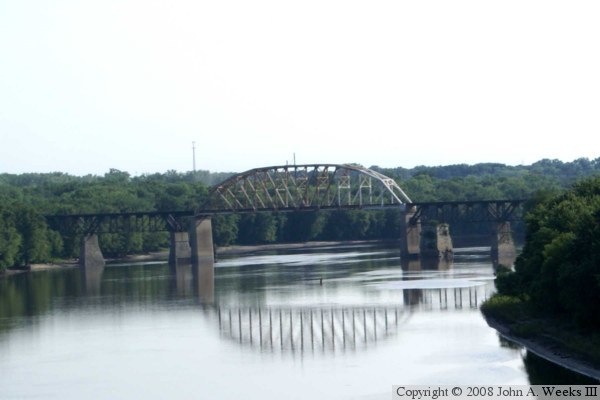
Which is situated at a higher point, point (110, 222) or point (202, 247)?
point (110, 222)

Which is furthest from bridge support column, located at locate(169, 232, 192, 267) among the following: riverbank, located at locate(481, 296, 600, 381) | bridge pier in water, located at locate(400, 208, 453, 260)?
riverbank, located at locate(481, 296, 600, 381)

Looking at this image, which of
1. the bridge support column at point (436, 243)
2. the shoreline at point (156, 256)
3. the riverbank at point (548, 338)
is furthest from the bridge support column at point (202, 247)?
the riverbank at point (548, 338)

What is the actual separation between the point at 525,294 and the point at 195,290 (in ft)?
123

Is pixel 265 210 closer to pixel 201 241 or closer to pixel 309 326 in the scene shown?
pixel 201 241

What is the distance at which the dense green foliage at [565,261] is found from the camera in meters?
55.0

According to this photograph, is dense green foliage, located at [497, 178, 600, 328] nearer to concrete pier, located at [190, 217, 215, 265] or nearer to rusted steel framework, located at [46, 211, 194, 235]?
concrete pier, located at [190, 217, 215, 265]

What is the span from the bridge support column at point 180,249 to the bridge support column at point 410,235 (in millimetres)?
25972

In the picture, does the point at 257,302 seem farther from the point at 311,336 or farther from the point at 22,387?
the point at 22,387

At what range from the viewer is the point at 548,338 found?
2269 inches

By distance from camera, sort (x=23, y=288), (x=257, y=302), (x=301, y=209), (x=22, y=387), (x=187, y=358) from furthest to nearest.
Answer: (x=301, y=209)
(x=23, y=288)
(x=257, y=302)
(x=187, y=358)
(x=22, y=387)

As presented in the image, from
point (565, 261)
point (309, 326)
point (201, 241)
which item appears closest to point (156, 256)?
point (201, 241)

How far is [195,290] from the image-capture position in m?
102

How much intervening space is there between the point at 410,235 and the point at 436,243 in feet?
12.5

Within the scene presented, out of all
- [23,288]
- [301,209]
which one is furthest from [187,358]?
[301,209]
